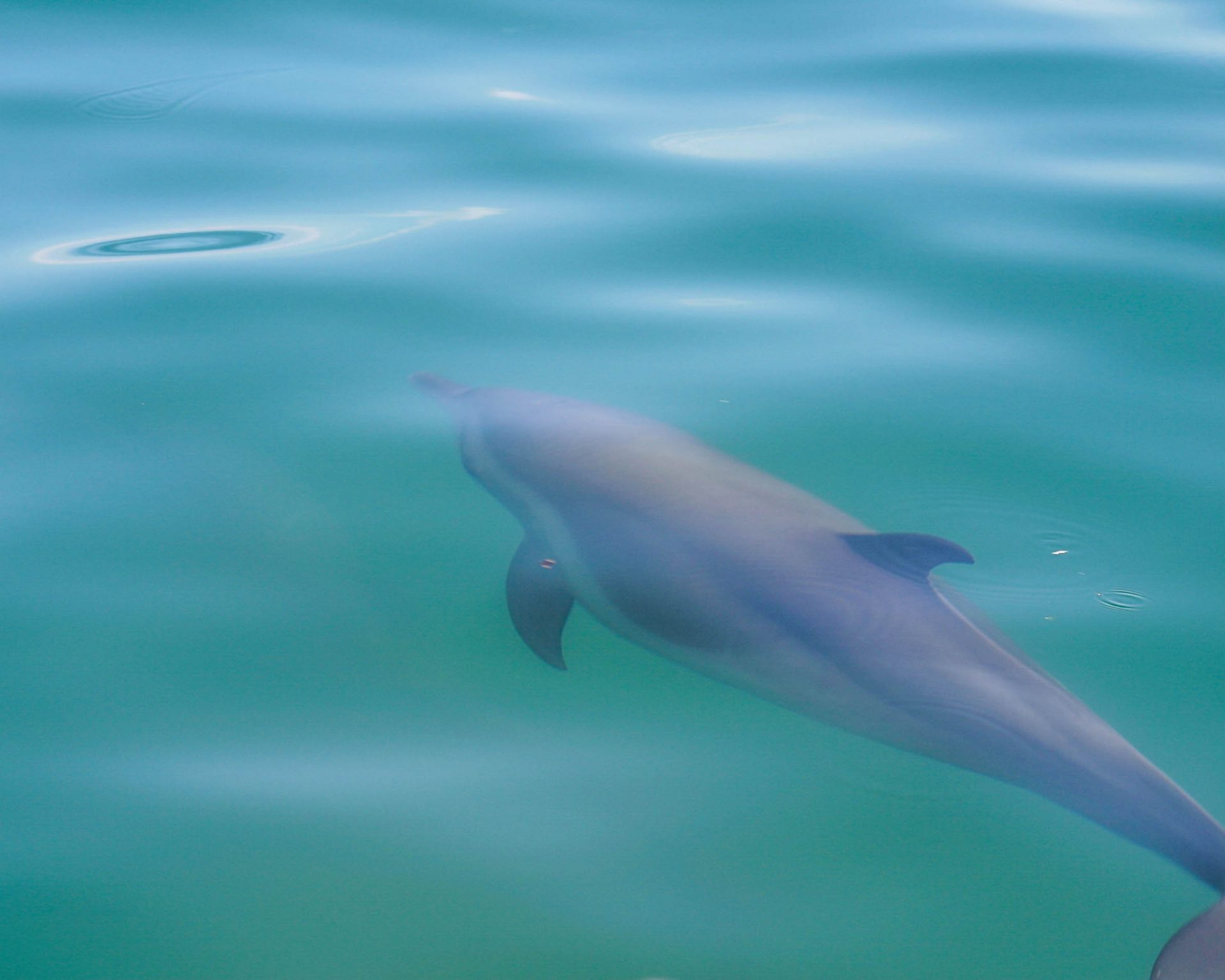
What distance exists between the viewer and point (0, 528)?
3777 millimetres

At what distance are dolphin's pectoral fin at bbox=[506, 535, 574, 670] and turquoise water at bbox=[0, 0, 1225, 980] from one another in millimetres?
79

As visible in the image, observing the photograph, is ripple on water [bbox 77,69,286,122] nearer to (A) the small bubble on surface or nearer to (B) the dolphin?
(B) the dolphin

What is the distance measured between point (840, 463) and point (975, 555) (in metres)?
0.61

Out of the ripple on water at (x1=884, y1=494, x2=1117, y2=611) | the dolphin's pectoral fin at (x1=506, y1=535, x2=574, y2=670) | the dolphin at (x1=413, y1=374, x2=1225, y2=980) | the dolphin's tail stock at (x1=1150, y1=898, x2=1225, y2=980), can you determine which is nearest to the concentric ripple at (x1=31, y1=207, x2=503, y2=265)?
the dolphin at (x1=413, y1=374, x2=1225, y2=980)

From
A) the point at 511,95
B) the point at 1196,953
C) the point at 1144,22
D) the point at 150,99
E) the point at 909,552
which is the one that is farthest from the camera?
the point at 1144,22

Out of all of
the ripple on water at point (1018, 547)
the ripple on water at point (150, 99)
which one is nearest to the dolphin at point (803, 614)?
the ripple on water at point (1018, 547)

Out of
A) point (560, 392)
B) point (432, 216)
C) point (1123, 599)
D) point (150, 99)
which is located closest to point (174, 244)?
point (432, 216)

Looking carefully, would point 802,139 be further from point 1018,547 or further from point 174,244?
point 1018,547

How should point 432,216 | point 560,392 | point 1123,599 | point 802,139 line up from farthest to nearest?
point 802,139, point 432,216, point 560,392, point 1123,599

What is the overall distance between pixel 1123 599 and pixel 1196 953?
1214 millimetres

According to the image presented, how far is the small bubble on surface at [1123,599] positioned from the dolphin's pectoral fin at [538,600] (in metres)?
1.46

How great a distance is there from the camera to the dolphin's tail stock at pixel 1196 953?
2412 mm

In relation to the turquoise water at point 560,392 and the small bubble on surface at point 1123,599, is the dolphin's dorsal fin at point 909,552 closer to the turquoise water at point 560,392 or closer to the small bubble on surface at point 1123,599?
the turquoise water at point 560,392

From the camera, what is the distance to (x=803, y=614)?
11.1 ft
